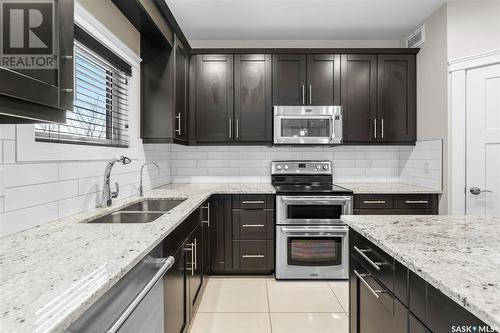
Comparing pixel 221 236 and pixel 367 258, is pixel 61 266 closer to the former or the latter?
pixel 367 258

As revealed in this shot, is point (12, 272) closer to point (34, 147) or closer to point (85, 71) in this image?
point (34, 147)

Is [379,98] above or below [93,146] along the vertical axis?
above

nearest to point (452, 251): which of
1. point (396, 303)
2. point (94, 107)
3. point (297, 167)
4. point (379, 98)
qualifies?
point (396, 303)

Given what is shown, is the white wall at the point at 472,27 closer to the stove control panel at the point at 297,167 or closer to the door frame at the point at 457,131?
the door frame at the point at 457,131

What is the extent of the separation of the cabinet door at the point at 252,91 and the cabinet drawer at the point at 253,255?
3.88 ft

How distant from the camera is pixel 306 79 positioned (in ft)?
10.6

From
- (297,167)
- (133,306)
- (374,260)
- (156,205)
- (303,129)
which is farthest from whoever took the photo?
(297,167)

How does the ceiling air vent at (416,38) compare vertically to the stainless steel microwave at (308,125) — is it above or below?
above

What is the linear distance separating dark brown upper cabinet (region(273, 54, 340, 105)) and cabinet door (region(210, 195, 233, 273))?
1.28 meters

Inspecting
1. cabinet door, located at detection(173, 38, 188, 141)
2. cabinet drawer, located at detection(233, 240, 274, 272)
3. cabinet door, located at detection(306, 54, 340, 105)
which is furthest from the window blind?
cabinet door, located at detection(306, 54, 340, 105)

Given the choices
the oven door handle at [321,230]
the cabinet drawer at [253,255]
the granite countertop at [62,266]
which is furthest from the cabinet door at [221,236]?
the granite countertop at [62,266]

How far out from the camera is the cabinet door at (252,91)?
323cm

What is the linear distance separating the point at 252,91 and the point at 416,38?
195cm

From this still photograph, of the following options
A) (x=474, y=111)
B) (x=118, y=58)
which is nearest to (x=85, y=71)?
(x=118, y=58)
